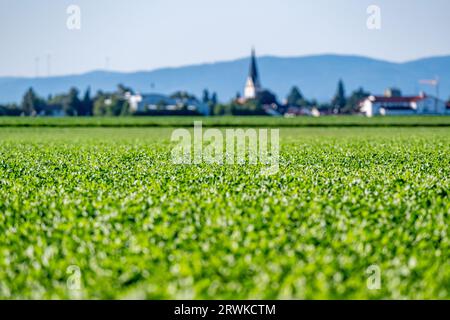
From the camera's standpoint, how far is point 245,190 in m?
17.0

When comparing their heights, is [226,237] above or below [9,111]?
below

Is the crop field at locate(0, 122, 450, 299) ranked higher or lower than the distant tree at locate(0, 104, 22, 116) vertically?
lower

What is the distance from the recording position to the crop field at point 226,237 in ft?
Result: 30.4

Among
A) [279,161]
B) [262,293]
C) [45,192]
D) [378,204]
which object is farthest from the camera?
[279,161]

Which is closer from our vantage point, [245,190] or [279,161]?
[245,190]

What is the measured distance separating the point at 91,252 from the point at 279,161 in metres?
17.0

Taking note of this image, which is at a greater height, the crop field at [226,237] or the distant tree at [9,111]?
the distant tree at [9,111]

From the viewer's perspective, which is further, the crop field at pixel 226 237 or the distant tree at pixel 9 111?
the distant tree at pixel 9 111

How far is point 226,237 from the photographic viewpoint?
37.5ft

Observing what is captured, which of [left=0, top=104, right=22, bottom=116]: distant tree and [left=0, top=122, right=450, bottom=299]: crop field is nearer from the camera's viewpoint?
[left=0, top=122, right=450, bottom=299]: crop field

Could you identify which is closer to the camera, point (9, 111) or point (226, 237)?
point (226, 237)

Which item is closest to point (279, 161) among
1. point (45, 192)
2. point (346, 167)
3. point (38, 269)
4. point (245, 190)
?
point (346, 167)

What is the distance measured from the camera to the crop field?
9273 millimetres
